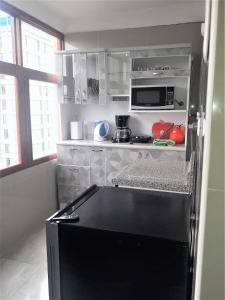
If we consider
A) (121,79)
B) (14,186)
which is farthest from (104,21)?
(14,186)

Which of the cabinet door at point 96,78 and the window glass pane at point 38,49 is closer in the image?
the window glass pane at point 38,49

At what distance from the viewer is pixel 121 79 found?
3.51 meters

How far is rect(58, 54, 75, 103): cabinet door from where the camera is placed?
3570mm

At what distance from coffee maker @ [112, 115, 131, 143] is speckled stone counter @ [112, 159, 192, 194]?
4.94 ft

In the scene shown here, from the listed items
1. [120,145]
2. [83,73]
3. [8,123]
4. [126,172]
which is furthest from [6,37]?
[126,172]

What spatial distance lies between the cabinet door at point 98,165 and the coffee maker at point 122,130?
11.1 inches

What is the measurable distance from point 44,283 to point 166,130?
2.35 m

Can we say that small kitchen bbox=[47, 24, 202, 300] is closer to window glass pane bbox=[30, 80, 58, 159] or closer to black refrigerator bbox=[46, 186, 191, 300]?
black refrigerator bbox=[46, 186, 191, 300]

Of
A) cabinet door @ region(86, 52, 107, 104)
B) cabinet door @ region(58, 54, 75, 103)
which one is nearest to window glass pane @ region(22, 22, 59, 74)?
Answer: cabinet door @ region(58, 54, 75, 103)

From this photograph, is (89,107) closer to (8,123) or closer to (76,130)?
(76,130)

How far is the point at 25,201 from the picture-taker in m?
3.06

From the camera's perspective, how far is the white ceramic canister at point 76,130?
381 cm

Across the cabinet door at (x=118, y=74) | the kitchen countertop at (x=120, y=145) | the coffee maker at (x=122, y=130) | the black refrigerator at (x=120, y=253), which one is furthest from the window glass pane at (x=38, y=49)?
the black refrigerator at (x=120, y=253)

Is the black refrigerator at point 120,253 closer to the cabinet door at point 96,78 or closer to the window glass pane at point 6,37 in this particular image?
the window glass pane at point 6,37
